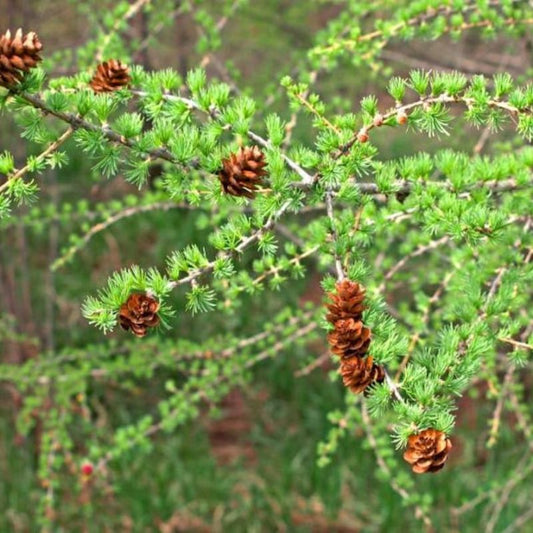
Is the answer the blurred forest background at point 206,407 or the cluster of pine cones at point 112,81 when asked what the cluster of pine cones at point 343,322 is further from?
the blurred forest background at point 206,407

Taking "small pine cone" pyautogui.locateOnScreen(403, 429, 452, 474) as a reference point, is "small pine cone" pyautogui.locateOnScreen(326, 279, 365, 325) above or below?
above

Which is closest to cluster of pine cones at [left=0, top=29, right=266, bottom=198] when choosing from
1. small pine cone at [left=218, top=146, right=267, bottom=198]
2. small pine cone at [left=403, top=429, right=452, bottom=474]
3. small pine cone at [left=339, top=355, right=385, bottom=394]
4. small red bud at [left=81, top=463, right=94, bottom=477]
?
small pine cone at [left=218, top=146, right=267, bottom=198]

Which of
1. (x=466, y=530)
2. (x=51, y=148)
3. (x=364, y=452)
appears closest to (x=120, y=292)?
(x=51, y=148)

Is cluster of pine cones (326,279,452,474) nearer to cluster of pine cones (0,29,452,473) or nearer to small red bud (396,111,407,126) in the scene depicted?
cluster of pine cones (0,29,452,473)

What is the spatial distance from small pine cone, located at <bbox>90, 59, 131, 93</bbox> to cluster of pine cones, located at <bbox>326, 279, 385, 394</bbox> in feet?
1.85

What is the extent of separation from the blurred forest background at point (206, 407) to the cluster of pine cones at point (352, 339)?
5.53ft

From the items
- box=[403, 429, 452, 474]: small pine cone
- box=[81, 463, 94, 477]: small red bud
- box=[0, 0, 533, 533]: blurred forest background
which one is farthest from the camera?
box=[0, 0, 533, 533]: blurred forest background

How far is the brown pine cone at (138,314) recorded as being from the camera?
1.20m

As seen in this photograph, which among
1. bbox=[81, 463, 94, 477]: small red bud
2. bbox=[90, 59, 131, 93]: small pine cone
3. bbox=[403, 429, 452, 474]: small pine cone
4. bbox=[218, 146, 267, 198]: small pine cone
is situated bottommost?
bbox=[403, 429, 452, 474]: small pine cone

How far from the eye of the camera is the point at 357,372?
1189 mm

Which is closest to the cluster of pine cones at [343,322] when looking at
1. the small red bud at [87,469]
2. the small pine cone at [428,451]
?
the small pine cone at [428,451]

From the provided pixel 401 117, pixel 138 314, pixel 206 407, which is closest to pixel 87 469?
pixel 206 407

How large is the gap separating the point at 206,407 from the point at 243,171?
4.06 m

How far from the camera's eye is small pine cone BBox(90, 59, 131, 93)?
56.3 inches
